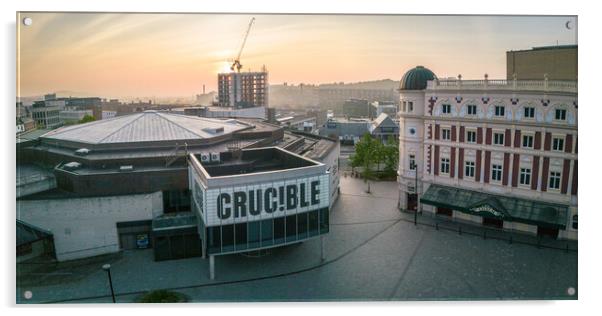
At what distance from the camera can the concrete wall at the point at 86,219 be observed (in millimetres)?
27203

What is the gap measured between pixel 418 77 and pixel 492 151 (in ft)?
25.1

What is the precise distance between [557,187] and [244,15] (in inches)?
862

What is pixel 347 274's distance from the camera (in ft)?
83.5

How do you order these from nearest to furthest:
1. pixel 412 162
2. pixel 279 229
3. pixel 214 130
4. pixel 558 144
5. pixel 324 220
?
1. pixel 279 229
2. pixel 324 220
3. pixel 558 144
4. pixel 412 162
5. pixel 214 130

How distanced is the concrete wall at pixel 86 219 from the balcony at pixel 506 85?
71.8 feet

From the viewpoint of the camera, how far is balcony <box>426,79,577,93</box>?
2754 cm

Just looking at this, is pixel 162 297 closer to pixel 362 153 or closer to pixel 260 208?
pixel 260 208

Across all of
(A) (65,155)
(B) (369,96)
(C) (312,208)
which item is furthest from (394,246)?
(B) (369,96)

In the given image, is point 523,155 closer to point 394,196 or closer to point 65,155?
point 394,196

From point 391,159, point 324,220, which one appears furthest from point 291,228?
point 391,159

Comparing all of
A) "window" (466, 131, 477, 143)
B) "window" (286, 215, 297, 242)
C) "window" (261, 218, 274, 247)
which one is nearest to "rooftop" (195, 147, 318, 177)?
"window" (286, 215, 297, 242)

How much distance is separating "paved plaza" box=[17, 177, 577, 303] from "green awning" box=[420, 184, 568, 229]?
185cm

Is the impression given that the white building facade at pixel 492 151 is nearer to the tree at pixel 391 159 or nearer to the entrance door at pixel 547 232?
the entrance door at pixel 547 232

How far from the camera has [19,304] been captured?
71.1 feet
